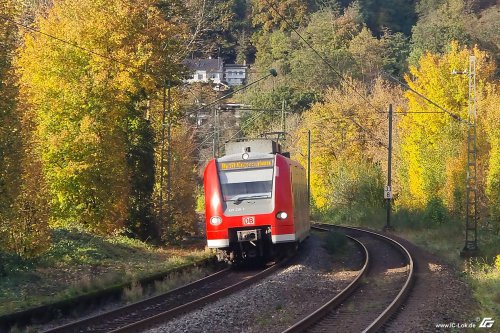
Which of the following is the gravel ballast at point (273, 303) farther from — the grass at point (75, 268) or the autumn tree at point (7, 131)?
the autumn tree at point (7, 131)

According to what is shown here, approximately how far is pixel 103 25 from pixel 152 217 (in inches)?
312

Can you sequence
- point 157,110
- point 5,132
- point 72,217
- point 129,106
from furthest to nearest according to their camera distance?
point 157,110 < point 129,106 < point 72,217 < point 5,132

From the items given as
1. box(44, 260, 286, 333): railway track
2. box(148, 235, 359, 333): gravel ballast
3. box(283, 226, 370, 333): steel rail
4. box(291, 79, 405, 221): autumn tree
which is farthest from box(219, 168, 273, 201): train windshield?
box(291, 79, 405, 221): autumn tree

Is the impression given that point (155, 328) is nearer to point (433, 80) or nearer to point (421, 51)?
point (433, 80)

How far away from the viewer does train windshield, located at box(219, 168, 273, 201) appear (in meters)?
20.2

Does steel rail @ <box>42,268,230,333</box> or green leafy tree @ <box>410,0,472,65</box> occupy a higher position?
green leafy tree @ <box>410,0,472,65</box>

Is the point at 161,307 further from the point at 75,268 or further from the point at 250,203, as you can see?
the point at 250,203

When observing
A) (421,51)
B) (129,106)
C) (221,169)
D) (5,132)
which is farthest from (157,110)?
(421,51)

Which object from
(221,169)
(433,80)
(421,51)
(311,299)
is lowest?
(311,299)

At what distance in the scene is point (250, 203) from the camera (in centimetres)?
1995

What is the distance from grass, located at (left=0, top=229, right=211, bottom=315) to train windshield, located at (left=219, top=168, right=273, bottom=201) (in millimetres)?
2693

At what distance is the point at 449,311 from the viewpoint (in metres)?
13.7

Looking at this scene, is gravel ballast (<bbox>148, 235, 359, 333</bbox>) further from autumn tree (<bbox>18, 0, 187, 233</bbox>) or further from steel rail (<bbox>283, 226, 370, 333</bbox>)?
autumn tree (<bbox>18, 0, 187, 233</bbox>)

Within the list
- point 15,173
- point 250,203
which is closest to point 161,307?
point 15,173
